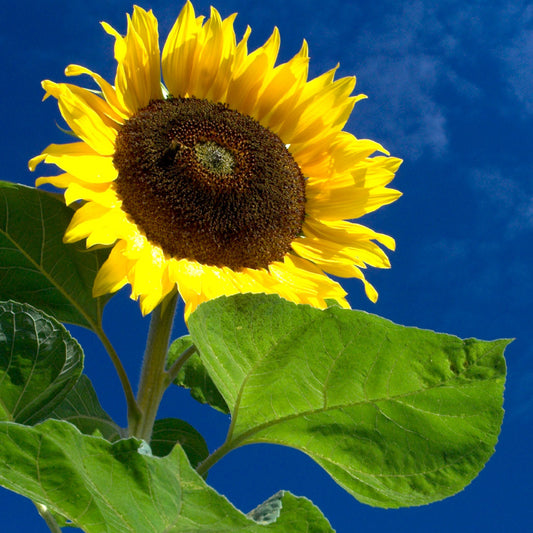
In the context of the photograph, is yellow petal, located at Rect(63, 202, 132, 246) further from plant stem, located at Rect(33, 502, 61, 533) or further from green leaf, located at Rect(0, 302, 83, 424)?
plant stem, located at Rect(33, 502, 61, 533)

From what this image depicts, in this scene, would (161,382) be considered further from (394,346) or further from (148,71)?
(148,71)

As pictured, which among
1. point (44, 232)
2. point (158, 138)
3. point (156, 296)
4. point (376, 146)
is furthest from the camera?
point (376, 146)

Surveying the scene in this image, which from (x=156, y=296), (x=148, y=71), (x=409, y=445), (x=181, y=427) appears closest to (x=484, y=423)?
(x=409, y=445)

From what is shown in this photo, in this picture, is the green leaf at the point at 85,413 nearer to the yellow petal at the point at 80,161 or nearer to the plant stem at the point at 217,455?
the plant stem at the point at 217,455

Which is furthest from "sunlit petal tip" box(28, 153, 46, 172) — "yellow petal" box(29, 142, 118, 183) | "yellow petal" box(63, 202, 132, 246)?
"yellow petal" box(63, 202, 132, 246)

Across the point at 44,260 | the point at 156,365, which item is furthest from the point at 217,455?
the point at 44,260

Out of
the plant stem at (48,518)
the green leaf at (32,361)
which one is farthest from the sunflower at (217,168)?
the plant stem at (48,518)
